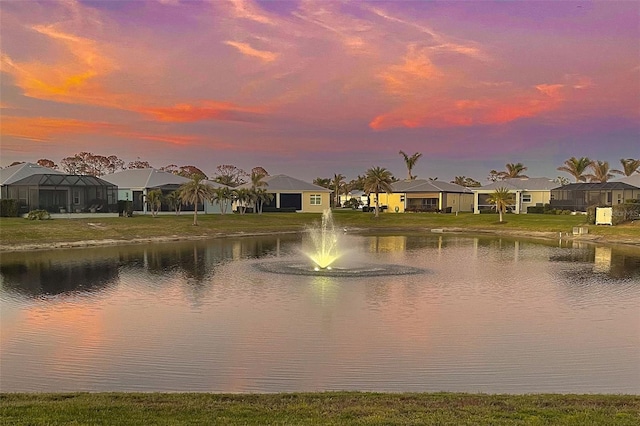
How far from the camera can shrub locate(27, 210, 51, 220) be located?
54.2 meters

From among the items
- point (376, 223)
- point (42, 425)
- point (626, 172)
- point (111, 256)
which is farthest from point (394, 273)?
point (626, 172)

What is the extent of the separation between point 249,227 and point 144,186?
61.1 feet

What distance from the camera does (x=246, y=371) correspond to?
1334 cm

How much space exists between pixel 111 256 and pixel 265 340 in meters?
25.9

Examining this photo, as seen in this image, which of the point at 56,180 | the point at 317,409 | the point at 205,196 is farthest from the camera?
the point at 205,196

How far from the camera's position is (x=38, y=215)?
54.3m

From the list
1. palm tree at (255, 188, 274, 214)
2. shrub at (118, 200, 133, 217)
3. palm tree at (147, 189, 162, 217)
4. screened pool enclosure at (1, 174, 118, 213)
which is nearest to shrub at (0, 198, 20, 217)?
screened pool enclosure at (1, 174, 118, 213)

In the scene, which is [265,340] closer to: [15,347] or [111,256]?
[15,347]

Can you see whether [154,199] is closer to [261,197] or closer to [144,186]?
[144,186]

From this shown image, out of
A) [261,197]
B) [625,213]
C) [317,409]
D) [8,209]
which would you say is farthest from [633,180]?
[317,409]

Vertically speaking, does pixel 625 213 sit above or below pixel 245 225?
above

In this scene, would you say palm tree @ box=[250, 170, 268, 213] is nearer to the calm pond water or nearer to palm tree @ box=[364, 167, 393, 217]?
palm tree @ box=[364, 167, 393, 217]

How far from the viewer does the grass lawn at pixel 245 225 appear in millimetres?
48031

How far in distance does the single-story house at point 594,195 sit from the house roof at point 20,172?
6453 centimetres
